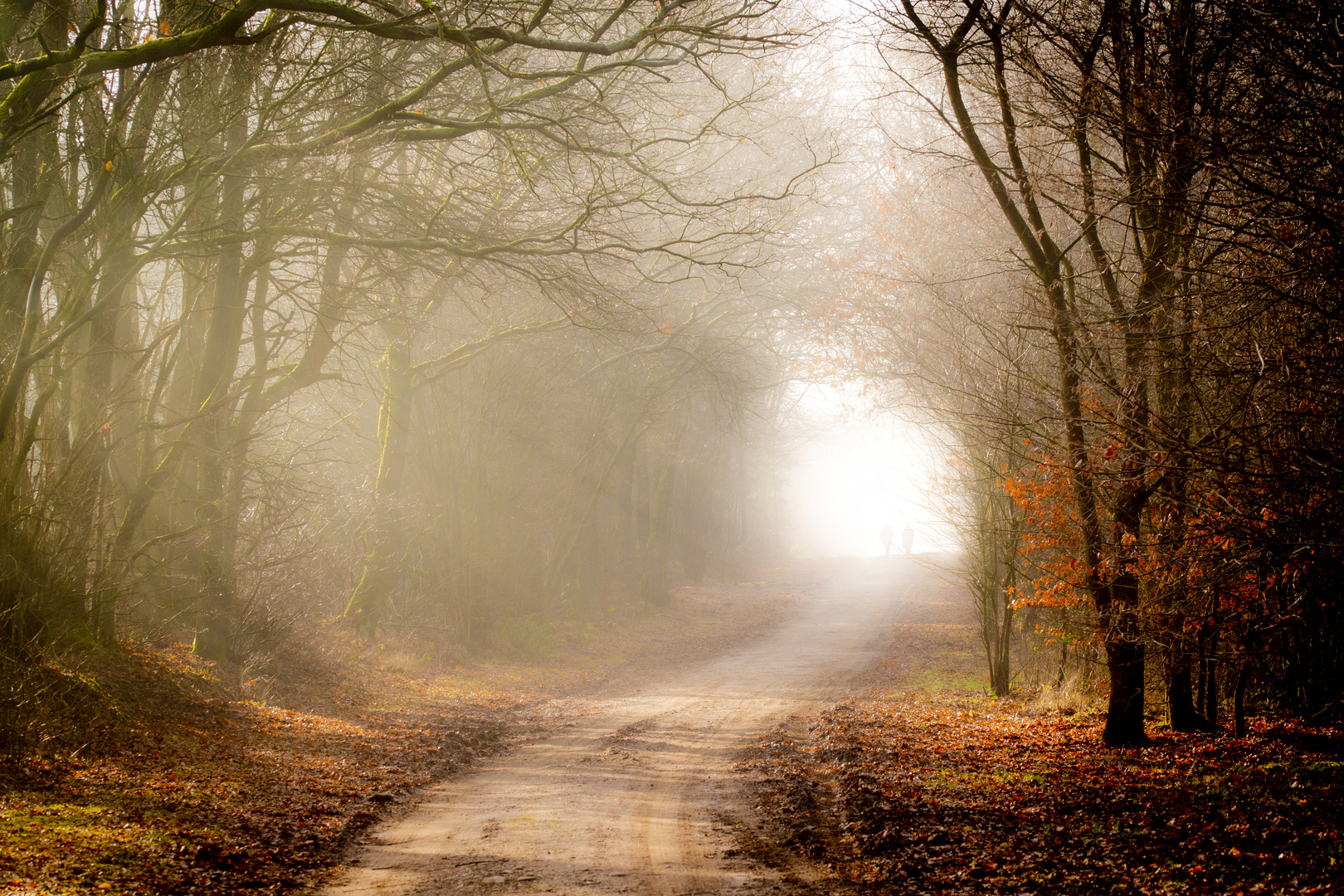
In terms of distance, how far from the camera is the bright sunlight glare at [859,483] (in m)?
14.0

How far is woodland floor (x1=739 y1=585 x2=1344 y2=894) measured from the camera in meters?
4.98

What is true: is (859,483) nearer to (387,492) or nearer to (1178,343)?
(387,492)

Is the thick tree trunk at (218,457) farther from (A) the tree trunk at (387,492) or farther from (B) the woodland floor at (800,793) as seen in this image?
(A) the tree trunk at (387,492)

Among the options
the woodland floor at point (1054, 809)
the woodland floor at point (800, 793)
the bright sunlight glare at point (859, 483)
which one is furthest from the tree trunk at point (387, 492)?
the bright sunlight glare at point (859, 483)

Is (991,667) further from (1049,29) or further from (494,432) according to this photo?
(494,432)

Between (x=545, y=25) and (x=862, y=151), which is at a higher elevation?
(x=862, y=151)

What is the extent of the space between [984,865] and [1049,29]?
660 cm

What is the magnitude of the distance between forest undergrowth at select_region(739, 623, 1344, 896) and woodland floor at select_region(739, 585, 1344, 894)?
0.02 meters

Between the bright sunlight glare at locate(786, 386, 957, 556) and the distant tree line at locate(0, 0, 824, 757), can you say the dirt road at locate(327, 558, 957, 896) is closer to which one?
the distant tree line at locate(0, 0, 824, 757)

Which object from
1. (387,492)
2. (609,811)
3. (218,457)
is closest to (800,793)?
(609,811)

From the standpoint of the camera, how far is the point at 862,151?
1972 cm

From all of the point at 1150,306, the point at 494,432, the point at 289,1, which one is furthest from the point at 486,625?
the point at 1150,306

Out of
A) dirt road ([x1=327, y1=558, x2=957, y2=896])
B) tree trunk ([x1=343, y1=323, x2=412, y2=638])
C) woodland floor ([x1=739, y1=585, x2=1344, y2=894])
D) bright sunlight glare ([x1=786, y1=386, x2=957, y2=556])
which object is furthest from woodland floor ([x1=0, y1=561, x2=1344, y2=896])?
bright sunlight glare ([x1=786, y1=386, x2=957, y2=556])

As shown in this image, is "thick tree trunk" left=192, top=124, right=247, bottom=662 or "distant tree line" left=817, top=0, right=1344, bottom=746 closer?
"distant tree line" left=817, top=0, right=1344, bottom=746
